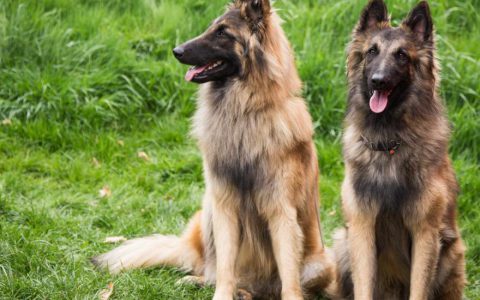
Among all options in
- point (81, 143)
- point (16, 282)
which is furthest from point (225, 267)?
point (81, 143)

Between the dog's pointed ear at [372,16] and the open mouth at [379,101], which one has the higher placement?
the dog's pointed ear at [372,16]

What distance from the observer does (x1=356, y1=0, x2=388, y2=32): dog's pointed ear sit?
426 centimetres

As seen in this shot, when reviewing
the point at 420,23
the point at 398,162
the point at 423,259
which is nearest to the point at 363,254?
the point at 423,259

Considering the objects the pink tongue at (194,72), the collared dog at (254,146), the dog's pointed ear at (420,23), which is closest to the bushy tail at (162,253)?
the collared dog at (254,146)

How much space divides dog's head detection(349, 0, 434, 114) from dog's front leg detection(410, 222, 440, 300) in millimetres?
774

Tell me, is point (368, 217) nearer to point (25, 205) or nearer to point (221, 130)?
point (221, 130)

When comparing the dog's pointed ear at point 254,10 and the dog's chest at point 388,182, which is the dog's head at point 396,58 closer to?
the dog's chest at point 388,182

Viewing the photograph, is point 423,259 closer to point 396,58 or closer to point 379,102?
point 379,102

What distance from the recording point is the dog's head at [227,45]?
4.52 metres

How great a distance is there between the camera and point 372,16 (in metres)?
4.30

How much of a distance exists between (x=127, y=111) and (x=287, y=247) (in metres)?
3.61

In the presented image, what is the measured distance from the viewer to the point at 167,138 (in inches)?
287

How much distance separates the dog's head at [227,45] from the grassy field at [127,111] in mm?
1536

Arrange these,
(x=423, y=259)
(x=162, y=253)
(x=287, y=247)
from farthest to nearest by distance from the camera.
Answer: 1. (x=162, y=253)
2. (x=287, y=247)
3. (x=423, y=259)
